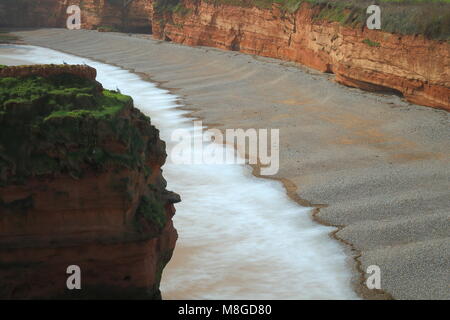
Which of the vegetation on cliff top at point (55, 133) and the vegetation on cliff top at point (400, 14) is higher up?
the vegetation on cliff top at point (400, 14)

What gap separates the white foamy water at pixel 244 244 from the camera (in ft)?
34.6

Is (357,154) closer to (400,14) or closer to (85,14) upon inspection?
(400,14)

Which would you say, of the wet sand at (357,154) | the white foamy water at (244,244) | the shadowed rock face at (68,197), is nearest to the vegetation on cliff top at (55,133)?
the shadowed rock face at (68,197)

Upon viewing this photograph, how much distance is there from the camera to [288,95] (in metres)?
24.4

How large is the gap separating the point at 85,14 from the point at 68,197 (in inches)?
1903

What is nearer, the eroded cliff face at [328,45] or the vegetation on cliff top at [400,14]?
the vegetation on cliff top at [400,14]

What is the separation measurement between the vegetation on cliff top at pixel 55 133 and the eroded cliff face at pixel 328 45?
14041mm

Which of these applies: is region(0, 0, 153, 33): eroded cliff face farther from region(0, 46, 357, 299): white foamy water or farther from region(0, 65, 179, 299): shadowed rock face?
region(0, 65, 179, 299): shadowed rock face

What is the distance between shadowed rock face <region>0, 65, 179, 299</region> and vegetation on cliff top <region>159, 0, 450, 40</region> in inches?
570

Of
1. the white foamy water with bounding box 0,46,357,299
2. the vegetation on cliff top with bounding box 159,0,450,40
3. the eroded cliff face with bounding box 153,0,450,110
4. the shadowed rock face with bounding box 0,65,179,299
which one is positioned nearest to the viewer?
the shadowed rock face with bounding box 0,65,179,299

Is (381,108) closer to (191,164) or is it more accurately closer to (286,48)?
(191,164)

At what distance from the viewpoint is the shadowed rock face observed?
7.46 metres

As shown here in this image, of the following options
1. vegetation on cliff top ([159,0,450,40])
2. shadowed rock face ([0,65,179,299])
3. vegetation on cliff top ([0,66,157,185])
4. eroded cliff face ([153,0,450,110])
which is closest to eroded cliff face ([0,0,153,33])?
eroded cliff face ([153,0,450,110])

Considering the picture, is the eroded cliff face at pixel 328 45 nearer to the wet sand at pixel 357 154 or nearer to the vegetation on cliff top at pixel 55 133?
the wet sand at pixel 357 154
